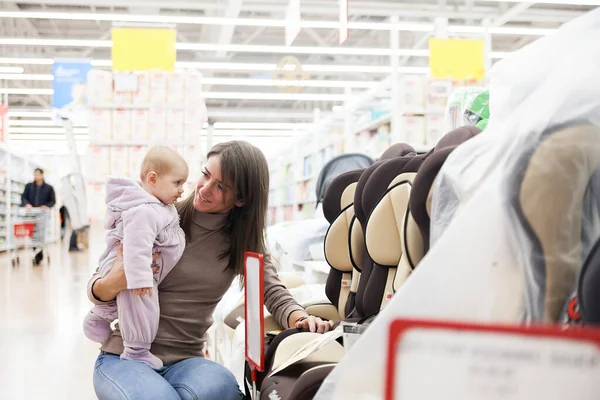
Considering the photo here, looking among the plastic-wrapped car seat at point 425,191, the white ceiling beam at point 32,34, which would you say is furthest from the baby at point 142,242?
the white ceiling beam at point 32,34

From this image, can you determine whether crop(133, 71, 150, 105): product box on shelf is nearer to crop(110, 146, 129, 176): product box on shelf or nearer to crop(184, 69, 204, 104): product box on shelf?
crop(184, 69, 204, 104): product box on shelf

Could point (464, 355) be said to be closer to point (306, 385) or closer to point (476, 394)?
point (476, 394)

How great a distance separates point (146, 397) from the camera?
1.65 metres

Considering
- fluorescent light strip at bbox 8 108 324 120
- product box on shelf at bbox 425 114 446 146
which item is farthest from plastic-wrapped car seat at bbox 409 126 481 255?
fluorescent light strip at bbox 8 108 324 120

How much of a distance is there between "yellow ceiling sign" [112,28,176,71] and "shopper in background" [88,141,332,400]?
4.42 meters

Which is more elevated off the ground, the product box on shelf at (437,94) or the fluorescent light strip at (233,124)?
the fluorescent light strip at (233,124)

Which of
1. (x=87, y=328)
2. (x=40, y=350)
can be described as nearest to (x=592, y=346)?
(x=87, y=328)

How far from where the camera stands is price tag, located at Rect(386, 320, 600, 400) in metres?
0.60

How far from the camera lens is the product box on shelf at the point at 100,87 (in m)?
5.59

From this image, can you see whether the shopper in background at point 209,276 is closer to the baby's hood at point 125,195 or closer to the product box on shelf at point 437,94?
the baby's hood at point 125,195

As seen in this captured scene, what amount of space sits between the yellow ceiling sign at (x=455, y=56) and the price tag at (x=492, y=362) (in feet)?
22.3

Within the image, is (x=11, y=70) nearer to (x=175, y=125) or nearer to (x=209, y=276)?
(x=175, y=125)

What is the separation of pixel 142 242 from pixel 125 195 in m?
0.18

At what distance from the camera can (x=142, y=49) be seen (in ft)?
20.2
